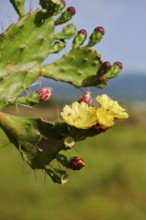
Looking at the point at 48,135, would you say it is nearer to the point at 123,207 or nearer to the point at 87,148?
the point at 123,207

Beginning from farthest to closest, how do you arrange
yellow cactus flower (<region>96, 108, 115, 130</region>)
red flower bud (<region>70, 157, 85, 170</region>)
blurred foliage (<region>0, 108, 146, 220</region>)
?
blurred foliage (<region>0, 108, 146, 220</region>)
red flower bud (<region>70, 157, 85, 170</region>)
yellow cactus flower (<region>96, 108, 115, 130</region>)

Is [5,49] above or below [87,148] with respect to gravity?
above

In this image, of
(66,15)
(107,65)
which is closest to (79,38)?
(66,15)

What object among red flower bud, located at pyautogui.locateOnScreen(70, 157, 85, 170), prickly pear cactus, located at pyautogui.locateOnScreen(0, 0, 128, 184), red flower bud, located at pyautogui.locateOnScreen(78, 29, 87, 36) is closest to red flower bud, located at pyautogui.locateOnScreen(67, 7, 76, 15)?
prickly pear cactus, located at pyautogui.locateOnScreen(0, 0, 128, 184)

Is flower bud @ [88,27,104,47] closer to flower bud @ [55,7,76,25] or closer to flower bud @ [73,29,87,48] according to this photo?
flower bud @ [73,29,87,48]

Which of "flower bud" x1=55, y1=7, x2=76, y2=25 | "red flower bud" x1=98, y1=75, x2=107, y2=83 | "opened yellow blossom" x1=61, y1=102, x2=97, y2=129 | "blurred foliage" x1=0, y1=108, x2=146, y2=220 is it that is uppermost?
"flower bud" x1=55, y1=7, x2=76, y2=25

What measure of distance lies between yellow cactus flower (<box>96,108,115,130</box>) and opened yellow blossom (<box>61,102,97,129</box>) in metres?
0.03

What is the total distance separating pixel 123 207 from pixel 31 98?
1477 centimetres

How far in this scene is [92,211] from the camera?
1850 centimetres

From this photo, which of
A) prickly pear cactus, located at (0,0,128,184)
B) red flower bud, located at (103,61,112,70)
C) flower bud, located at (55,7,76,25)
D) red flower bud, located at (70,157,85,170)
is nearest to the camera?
red flower bud, located at (70,157,85,170)

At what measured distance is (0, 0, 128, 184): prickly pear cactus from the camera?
14.3ft

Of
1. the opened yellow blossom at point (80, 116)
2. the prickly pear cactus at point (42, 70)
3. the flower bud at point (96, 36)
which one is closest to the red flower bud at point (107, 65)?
the prickly pear cactus at point (42, 70)

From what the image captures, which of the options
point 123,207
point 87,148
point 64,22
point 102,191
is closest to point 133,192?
point 102,191

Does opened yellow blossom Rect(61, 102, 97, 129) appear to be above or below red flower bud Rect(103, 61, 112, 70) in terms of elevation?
above
